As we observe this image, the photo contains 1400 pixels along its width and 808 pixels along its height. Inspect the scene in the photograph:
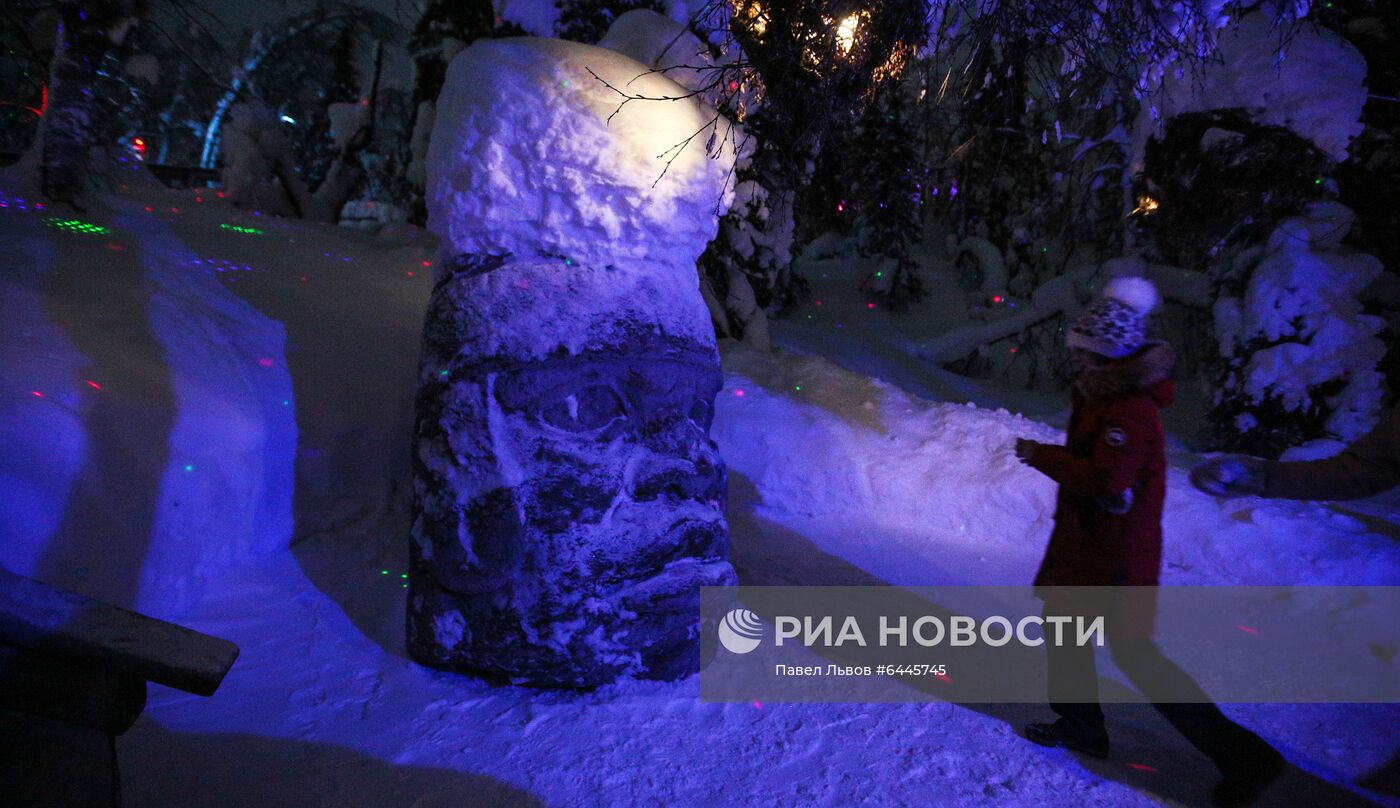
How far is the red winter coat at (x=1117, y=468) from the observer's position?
235 cm

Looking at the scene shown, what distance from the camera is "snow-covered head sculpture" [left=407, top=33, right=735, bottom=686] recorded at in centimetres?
296

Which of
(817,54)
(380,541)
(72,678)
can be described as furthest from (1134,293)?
(380,541)

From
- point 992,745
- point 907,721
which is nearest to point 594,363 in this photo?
point 907,721

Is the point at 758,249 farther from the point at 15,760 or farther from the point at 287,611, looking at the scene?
the point at 15,760

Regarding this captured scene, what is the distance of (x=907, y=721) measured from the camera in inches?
112

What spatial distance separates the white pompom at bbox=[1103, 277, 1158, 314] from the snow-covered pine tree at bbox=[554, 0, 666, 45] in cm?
678

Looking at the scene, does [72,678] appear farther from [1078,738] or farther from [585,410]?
[1078,738]

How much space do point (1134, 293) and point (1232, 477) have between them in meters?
0.66

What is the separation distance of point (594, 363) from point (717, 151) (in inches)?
46.7

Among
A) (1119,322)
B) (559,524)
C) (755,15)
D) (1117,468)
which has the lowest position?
(559,524)

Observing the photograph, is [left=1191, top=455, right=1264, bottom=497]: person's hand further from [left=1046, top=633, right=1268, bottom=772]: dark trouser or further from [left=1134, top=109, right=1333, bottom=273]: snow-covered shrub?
[left=1134, top=109, right=1333, bottom=273]: snow-covered shrub

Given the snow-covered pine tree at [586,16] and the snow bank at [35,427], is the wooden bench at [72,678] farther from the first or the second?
the snow-covered pine tree at [586,16]

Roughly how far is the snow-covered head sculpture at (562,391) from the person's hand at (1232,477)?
1.83 m

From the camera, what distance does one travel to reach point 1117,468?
2.34m
